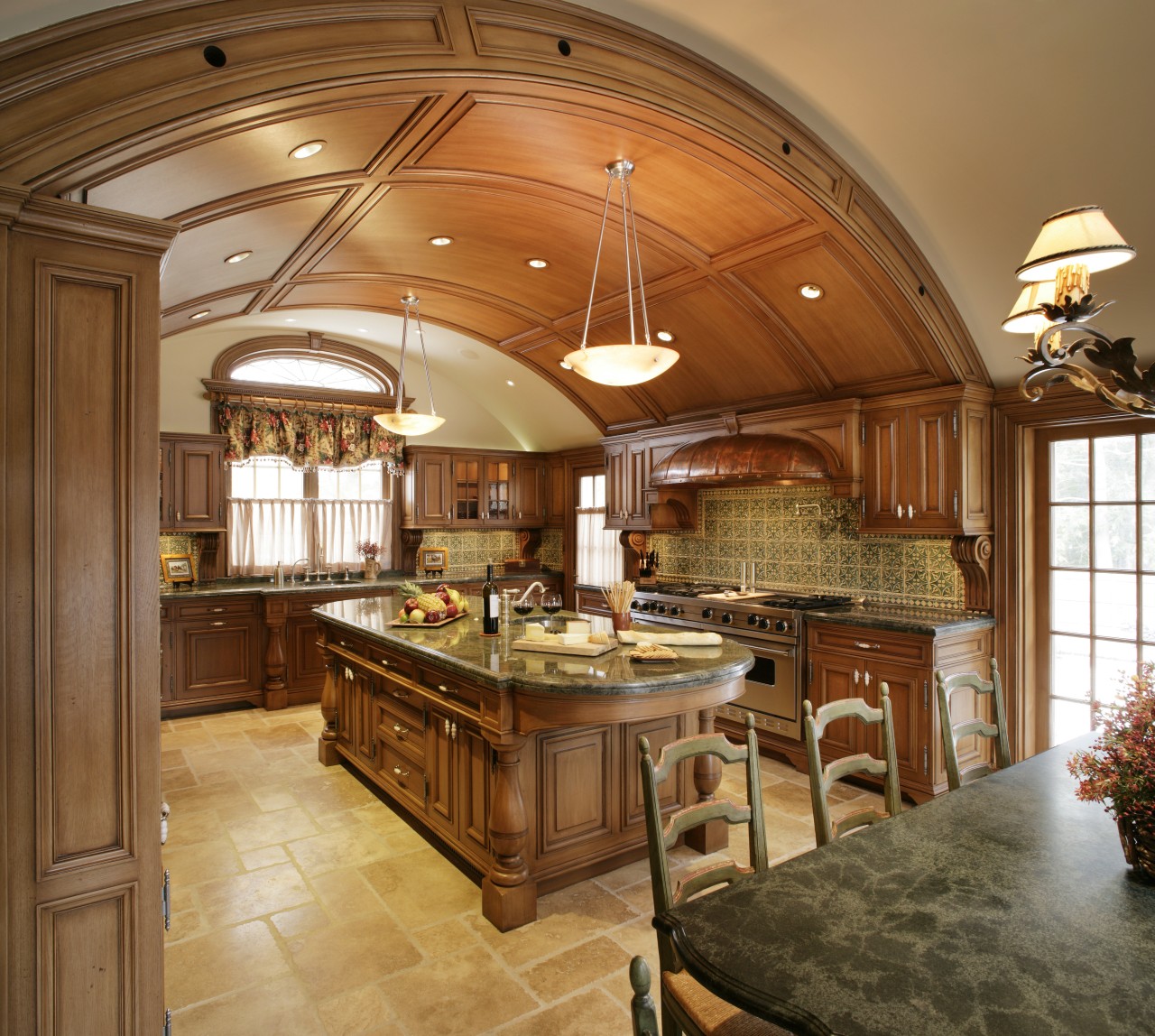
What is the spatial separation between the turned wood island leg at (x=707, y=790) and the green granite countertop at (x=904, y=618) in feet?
4.84

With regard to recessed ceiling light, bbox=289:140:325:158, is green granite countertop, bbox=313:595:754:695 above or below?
below

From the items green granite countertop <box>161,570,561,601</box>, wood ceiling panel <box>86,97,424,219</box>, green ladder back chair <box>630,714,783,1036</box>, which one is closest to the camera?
green ladder back chair <box>630,714,783,1036</box>

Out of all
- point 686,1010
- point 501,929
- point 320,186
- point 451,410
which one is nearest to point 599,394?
point 451,410

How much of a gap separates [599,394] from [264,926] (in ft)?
16.9

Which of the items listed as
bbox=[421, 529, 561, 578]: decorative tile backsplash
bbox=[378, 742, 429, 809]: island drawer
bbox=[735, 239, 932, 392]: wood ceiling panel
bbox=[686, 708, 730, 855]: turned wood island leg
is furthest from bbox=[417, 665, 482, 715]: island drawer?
bbox=[421, 529, 561, 578]: decorative tile backsplash

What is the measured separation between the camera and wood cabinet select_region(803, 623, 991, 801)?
13.5 feet

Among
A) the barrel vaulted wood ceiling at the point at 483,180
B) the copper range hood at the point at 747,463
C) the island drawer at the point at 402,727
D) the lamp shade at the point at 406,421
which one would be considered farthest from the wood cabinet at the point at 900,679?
the lamp shade at the point at 406,421

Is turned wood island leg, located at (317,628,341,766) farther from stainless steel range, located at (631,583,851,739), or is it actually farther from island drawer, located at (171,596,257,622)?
stainless steel range, located at (631,583,851,739)

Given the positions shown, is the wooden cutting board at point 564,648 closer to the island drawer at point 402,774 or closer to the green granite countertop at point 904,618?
the island drawer at point 402,774

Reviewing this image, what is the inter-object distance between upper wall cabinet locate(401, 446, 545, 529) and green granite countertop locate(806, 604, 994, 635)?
14.9 ft

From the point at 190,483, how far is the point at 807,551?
5.46 metres

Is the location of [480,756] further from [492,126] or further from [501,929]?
[492,126]

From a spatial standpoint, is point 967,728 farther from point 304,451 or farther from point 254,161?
point 304,451

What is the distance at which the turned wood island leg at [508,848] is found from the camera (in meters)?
2.88
